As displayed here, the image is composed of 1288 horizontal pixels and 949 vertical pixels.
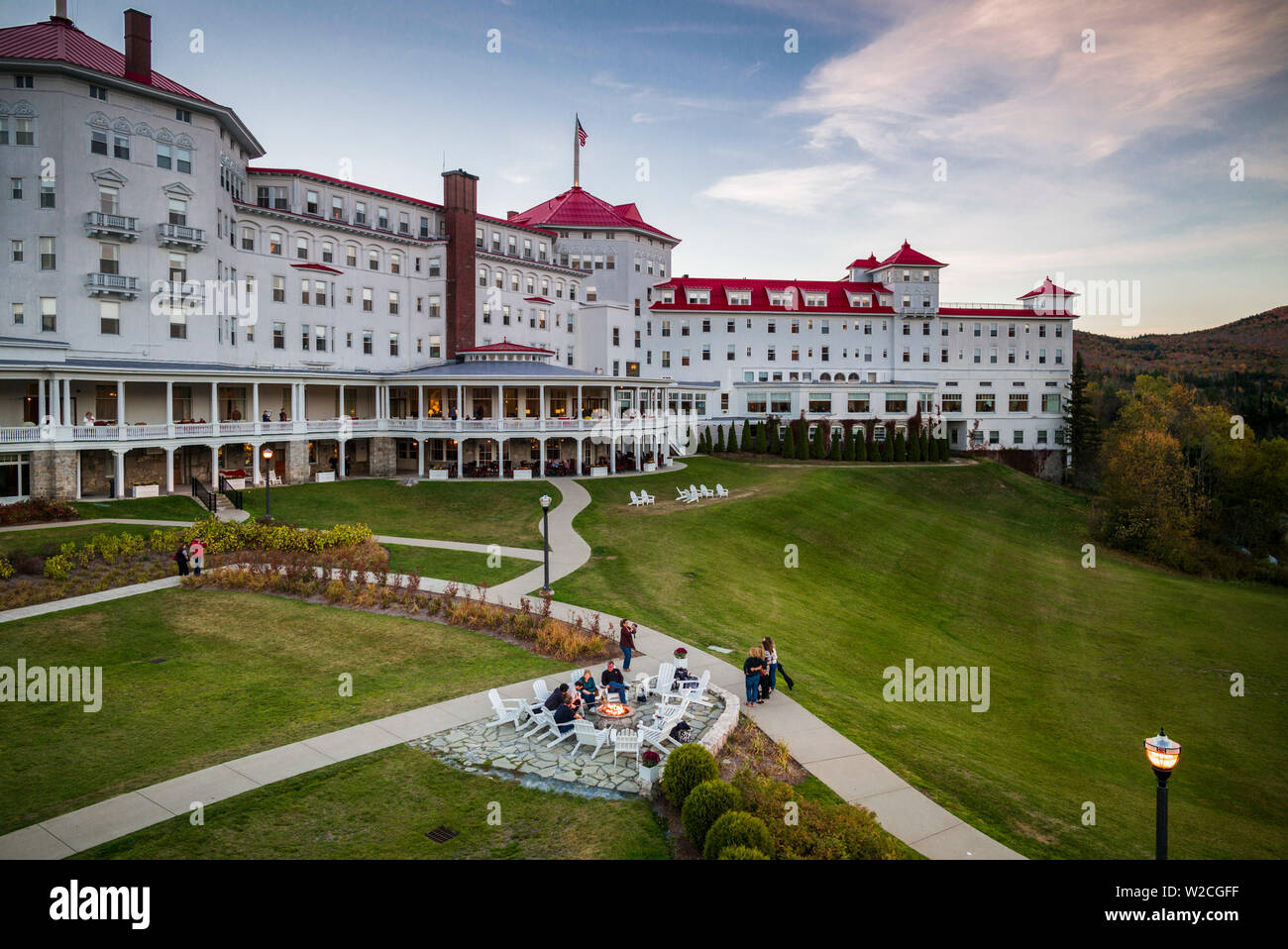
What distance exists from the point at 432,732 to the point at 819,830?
764 cm

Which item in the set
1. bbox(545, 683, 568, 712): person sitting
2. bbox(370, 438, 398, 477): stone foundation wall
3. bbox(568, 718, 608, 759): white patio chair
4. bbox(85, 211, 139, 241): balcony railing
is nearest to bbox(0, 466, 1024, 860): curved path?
bbox(545, 683, 568, 712): person sitting

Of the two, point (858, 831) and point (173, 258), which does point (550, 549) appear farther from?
point (173, 258)

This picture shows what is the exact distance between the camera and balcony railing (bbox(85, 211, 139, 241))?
40156 millimetres

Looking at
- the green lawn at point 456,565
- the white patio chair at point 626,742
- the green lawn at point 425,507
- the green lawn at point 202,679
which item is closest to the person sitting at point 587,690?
the white patio chair at point 626,742

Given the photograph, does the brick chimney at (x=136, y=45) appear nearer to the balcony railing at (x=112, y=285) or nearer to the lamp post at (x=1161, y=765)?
the balcony railing at (x=112, y=285)

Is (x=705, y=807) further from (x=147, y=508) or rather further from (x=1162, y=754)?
(x=147, y=508)

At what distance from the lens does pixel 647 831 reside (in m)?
11.0

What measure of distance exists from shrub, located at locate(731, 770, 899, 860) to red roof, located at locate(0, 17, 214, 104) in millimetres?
50252

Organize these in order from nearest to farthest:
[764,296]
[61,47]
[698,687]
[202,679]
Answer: [698,687]
[202,679]
[61,47]
[764,296]

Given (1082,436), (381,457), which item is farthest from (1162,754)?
(1082,436)

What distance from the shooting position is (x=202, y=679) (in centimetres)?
1677

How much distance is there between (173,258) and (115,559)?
26.3m

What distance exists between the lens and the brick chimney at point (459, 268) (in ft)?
199
